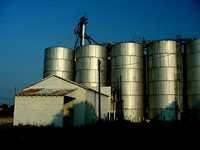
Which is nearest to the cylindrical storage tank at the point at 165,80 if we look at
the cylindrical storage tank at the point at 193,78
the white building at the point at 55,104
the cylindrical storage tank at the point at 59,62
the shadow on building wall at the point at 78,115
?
the cylindrical storage tank at the point at 193,78

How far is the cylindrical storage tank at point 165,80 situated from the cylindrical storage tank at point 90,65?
6.92 meters

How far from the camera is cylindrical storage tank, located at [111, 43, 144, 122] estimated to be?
39.0 meters

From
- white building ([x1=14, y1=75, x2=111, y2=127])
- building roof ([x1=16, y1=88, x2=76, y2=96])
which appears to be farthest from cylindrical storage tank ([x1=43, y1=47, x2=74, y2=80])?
building roof ([x1=16, y1=88, x2=76, y2=96])

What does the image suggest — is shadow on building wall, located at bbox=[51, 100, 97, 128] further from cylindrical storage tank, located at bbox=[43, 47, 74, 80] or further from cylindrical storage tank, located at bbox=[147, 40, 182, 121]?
cylindrical storage tank, located at bbox=[43, 47, 74, 80]

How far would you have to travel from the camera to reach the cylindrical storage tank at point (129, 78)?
1537 inches

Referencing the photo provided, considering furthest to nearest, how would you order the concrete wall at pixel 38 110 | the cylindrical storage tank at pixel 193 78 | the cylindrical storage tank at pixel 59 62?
1. the cylindrical storage tank at pixel 59 62
2. the cylindrical storage tank at pixel 193 78
3. the concrete wall at pixel 38 110

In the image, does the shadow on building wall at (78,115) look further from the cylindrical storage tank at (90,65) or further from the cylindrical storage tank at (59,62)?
the cylindrical storage tank at (59,62)

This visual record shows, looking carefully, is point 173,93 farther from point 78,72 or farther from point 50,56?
point 50,56

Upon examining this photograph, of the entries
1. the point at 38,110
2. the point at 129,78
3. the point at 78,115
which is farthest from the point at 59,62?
the point at 38,110

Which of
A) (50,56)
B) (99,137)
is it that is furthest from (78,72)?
(99,137)

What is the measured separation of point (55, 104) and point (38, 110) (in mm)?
2099

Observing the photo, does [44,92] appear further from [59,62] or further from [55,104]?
[59,62]

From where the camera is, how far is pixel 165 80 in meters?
38.0

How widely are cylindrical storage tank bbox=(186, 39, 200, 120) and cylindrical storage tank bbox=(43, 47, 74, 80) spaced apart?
57.5ft
